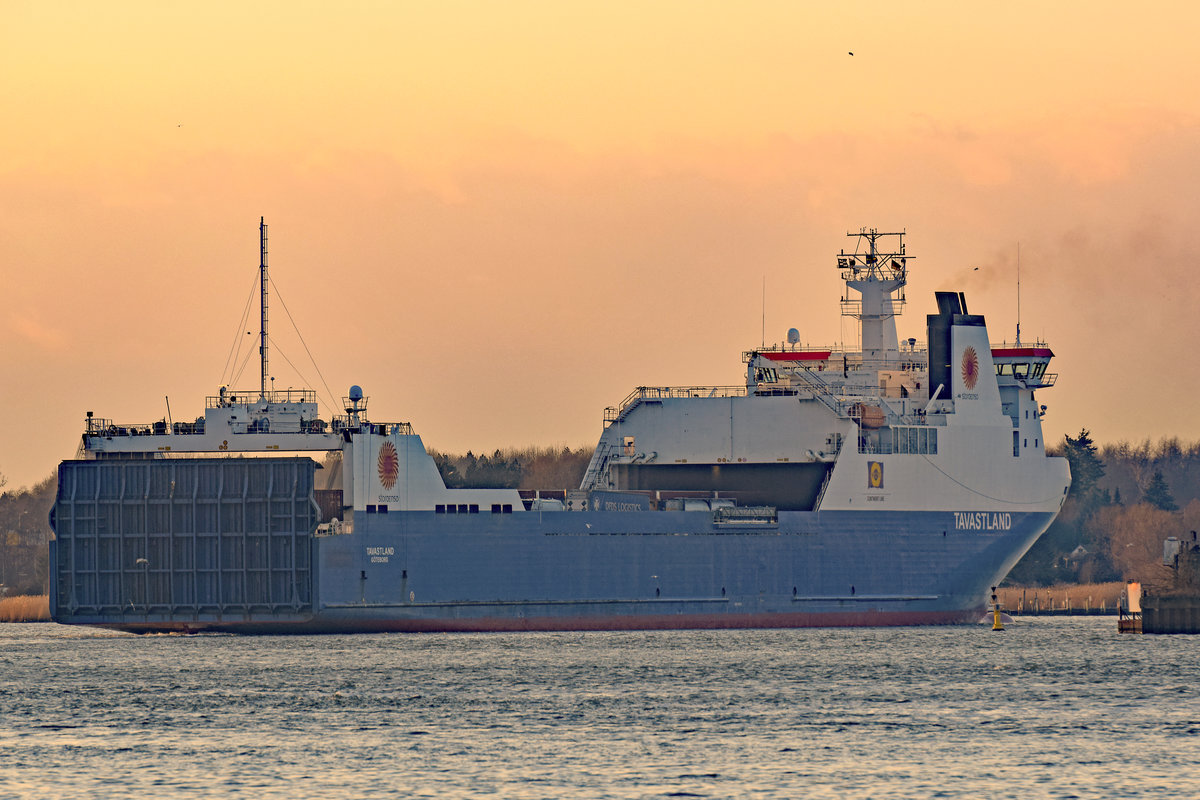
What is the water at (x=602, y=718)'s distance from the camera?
41.8m

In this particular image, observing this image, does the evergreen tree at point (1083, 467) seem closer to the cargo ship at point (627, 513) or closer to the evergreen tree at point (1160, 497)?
the evergreen tree at point (1160, 497)

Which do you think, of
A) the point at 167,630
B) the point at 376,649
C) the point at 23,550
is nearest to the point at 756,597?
the point at 376,649

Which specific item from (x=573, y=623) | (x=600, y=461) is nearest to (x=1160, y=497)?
(x=600, y=461)

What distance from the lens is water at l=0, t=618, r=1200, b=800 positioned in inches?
1647

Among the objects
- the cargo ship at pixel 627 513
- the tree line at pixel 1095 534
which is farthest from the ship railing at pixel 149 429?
the tree line at pixel 1095 534

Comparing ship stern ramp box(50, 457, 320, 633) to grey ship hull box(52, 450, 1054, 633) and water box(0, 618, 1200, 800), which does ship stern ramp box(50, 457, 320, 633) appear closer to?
grey ship hull box(52, 450, 1054, 633)

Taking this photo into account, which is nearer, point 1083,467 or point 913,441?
point 913,441

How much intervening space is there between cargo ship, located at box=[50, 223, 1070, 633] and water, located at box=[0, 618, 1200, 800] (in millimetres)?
2464

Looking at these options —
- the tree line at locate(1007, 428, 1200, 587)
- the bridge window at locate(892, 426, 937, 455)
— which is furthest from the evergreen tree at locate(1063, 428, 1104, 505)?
the bridge window at locate(892, 426, 937, 455)

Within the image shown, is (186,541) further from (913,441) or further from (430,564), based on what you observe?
(913,441)

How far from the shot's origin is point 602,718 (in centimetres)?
5175

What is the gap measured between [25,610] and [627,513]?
44.7 metres

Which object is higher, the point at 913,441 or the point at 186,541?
the point at 913,441

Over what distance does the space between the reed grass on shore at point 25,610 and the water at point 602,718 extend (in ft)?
115
